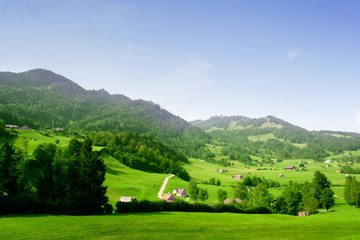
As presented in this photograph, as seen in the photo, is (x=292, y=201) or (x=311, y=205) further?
(x=292, y=201)

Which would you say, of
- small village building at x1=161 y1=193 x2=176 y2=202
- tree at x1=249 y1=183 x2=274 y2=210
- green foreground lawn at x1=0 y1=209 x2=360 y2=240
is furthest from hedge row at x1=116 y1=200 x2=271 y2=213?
small village building at x1=161 y1=193 x2=176 y2=202

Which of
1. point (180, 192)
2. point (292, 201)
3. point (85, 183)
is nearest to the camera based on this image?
point (85, 183)

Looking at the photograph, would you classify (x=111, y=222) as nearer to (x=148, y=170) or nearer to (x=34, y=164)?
(x=34, y=164)

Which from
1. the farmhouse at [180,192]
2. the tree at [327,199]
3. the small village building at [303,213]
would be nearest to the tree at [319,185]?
the tree at [327,199]

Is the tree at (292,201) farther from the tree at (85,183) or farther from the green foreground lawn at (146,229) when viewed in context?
the tree at (85,183)

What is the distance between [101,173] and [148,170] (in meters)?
98.0

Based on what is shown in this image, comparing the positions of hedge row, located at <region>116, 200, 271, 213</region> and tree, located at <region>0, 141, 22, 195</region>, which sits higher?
tree, located at <region>0, 141, 22, 195</region>

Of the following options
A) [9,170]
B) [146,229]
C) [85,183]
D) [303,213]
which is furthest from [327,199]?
[9,170]

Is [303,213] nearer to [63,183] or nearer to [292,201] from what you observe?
[292,201]

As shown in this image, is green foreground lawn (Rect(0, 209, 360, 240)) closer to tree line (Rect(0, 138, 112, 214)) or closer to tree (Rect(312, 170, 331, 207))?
tree line (Rect(0, 138, 112, 214))

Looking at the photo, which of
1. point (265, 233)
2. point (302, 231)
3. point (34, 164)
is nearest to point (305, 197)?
point (302, 231)

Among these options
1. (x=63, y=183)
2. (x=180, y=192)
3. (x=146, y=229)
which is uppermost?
(x=63, y=183)

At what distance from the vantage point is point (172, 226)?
24266 mm

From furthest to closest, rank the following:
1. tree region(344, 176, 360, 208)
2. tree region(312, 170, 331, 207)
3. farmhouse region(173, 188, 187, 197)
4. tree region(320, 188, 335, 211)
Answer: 1. farmhouse region(173, 188, 187, 197)
2. tree region(312, 170, 331, 207)
3. tree region(320, 188, 335, 211)
4. tree region(344, 176, 360, 208)
